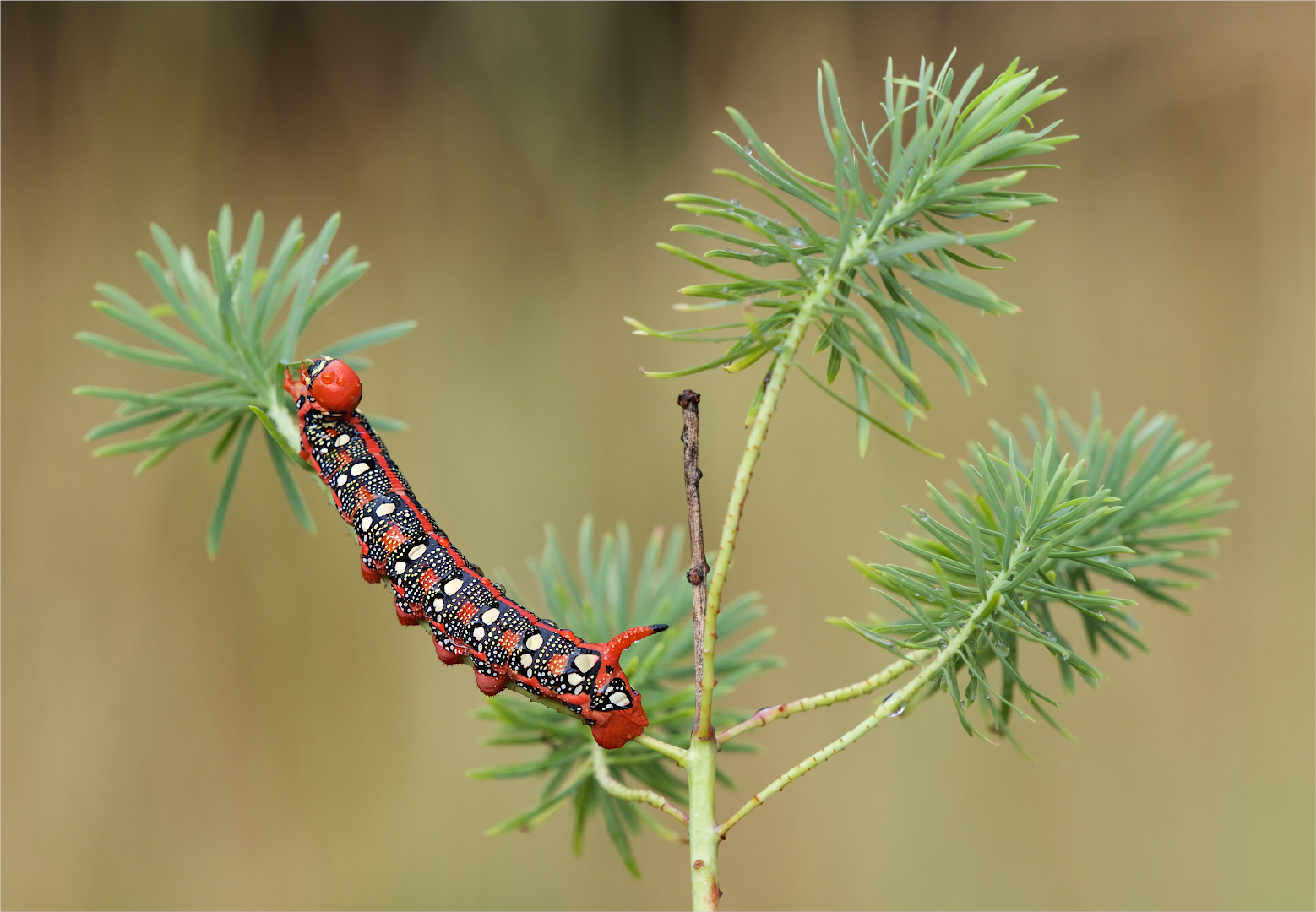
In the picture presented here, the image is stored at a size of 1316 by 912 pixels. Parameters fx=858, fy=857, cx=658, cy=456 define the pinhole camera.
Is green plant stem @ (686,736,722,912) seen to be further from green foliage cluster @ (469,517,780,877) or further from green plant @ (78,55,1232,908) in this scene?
green foliage cluster @ (469,517,780,877)

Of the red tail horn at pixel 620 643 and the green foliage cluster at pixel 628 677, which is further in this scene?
the green foliage cluster at pixel 628 677

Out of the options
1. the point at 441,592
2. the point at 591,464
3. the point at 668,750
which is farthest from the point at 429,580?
the point at 591,464

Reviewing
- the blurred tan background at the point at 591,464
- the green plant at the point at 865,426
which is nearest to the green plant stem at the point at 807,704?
the green plant at the point at 865,426

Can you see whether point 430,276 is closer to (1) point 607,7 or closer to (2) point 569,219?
(2) point 569,219

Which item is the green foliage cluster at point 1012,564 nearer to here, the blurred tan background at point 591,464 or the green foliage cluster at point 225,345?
the green foliage cluster at point 225,345

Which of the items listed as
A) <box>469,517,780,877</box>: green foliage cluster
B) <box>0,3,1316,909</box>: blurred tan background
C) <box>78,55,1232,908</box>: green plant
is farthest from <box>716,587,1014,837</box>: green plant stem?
<box>0,3,1316,909</box>: blurred tan background

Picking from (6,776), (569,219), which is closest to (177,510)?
(6,776)
